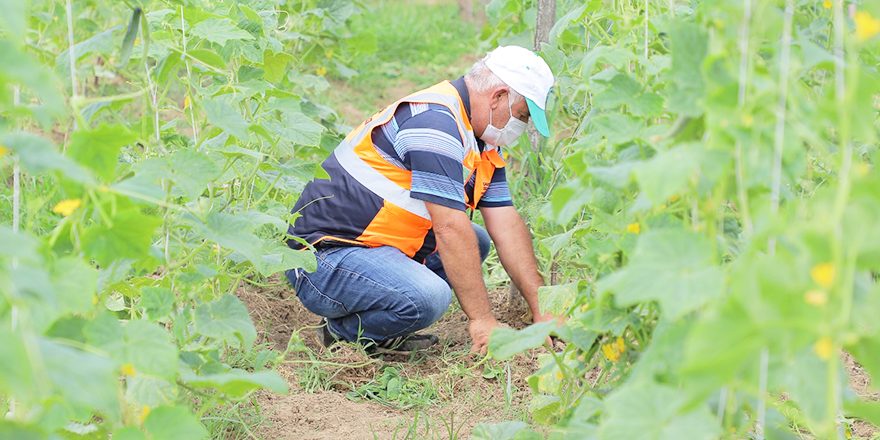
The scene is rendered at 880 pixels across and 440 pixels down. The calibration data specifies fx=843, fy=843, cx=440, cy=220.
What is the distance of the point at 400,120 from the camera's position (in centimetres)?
272

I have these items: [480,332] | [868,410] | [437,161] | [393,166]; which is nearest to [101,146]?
[868,410]

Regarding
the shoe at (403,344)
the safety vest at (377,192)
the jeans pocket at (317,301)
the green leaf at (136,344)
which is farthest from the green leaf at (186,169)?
the shoe at (403,344)

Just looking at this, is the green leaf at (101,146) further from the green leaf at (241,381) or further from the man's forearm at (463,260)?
the man's forearm at (463,260)

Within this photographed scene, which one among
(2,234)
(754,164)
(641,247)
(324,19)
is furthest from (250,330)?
(324,19)

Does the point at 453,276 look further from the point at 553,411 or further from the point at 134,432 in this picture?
the point at 134,432

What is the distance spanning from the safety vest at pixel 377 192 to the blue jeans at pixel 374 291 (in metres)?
0.06

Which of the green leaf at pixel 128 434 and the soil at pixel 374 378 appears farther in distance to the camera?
the soil at pixel 374 378

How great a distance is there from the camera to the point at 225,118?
1.64 metres

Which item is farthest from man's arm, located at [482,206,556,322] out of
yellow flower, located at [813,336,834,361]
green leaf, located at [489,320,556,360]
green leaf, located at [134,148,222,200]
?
yellow flower, located at [813,336,834,361]

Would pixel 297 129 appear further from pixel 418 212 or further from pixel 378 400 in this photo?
pixel 378 400

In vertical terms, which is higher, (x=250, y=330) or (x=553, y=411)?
(x=250, y=330)

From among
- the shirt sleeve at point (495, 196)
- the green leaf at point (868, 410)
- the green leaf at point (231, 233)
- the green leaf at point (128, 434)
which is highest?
the green leaf at point (231, 233)

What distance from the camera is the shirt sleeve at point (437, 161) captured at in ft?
8.46

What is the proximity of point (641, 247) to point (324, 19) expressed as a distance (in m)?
3.51
